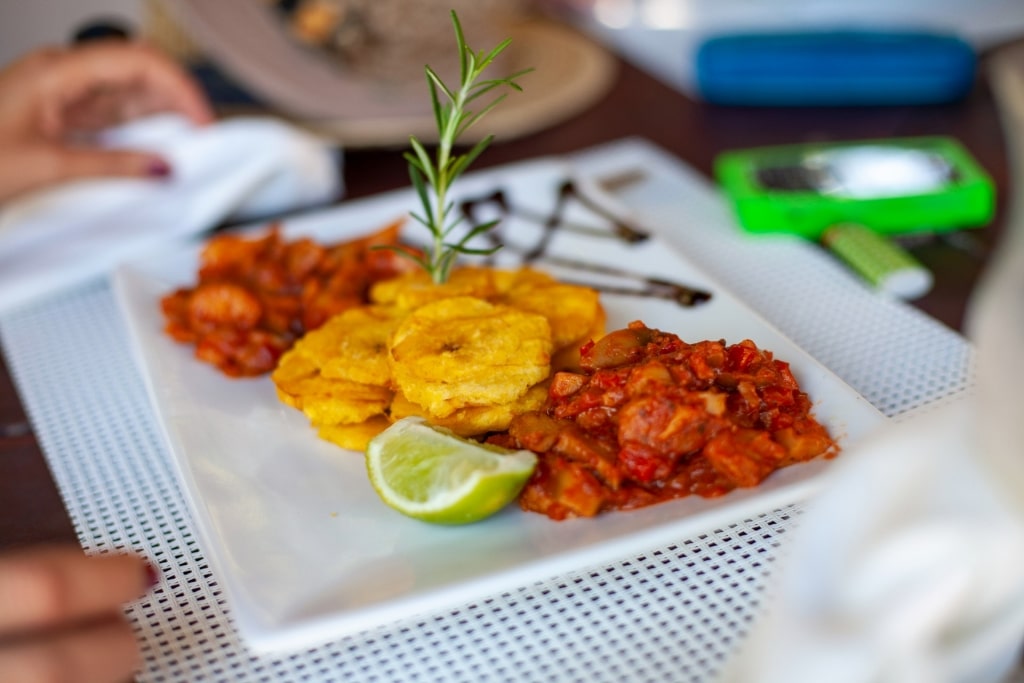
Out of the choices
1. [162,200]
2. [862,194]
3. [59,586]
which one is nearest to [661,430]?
[59,586]

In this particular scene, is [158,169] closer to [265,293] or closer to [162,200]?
[162,200]

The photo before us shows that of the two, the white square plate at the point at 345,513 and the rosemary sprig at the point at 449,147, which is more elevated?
the rosemary sprig at the point at 449,147

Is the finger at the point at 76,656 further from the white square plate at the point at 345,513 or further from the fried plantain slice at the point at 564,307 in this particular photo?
the fried plantain slice at the point at 564,307

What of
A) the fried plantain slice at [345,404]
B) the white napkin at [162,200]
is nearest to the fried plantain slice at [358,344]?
the fried plantain slice at [345,404]

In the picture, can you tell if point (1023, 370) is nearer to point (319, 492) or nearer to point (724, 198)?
point (319, 492)

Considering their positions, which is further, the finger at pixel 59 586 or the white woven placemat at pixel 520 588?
the white woven placemat at pixel 520 588

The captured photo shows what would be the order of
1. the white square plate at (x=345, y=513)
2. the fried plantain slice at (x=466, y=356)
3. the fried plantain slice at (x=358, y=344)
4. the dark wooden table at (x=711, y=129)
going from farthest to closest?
1. the dark wooden table at (x=711, y=129)
2. the fried plantain slice at (x=358, y=344)
3. the fried plantain slice at (x=466, y=356)
4. the white square plate at (x=345, y=513)

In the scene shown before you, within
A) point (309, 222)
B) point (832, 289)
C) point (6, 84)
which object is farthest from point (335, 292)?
point (6, 84)

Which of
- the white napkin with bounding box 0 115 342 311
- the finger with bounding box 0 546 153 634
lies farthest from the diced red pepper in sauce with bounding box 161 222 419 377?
the finger with bounding box 0 546 153 634
